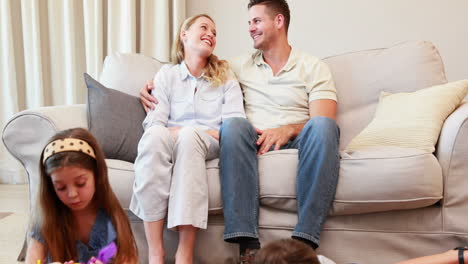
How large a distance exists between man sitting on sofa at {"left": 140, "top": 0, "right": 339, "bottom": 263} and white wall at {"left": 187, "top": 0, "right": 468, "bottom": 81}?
25.0 inches

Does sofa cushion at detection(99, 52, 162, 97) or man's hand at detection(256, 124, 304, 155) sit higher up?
sofa cushion at detection(99, 52, 162, 97)

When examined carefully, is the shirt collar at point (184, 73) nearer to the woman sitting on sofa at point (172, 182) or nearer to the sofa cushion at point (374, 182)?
the woman sitting on sofa at point (172, 182)

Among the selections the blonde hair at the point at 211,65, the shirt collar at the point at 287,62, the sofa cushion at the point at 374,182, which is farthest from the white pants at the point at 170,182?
the shirt collar at the point at 287,62

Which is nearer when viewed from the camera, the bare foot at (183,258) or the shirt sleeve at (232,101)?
the bare foot at (183,258)

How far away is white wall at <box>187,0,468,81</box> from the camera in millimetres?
2672

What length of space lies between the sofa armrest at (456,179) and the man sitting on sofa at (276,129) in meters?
A: 0.37

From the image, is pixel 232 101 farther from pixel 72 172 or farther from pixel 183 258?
pixel 72 172

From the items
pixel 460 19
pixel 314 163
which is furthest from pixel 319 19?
pixel 314 163

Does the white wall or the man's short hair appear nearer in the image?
the man's short hair

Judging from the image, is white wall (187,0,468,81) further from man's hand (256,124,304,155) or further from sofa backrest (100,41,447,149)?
man's hand (256,124,304,155)

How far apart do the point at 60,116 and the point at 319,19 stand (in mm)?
1709

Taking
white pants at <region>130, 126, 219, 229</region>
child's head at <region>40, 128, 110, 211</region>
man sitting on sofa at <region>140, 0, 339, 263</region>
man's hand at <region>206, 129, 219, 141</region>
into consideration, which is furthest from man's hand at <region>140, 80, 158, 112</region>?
child's head at <region>40, 128, 110, 211</region>

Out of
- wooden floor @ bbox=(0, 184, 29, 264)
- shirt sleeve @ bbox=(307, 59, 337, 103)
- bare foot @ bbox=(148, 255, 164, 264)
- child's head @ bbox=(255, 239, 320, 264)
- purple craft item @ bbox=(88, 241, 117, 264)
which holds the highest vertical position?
shirt sleeve @ bbox=(307, 59, 337, 103)

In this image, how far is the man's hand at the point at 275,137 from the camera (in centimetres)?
179
